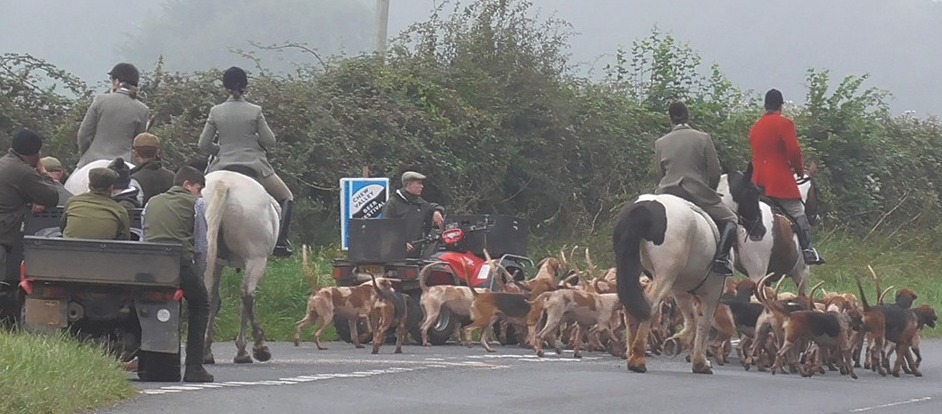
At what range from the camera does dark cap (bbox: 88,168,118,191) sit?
1420 cm

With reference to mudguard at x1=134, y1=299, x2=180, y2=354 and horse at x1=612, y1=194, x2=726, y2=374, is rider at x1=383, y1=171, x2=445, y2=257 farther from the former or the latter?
mudguard at x1=134, y1=299, x2=180, y2=354

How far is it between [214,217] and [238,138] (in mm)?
1386

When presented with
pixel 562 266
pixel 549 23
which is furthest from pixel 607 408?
pixel 549 23

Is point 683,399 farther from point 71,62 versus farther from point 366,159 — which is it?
point 71,62

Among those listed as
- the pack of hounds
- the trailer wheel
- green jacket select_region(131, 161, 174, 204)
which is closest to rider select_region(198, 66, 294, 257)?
green jacket select_region(131, 161, 174, 204)

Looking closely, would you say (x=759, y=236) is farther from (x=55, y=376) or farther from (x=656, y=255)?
(x=55, y=376)

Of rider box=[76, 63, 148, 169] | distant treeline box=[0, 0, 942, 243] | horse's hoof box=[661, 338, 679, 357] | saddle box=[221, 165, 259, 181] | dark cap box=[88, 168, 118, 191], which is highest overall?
distant treeline box=[0, 0, 942, 243]

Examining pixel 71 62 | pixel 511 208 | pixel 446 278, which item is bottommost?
pixel 446 278

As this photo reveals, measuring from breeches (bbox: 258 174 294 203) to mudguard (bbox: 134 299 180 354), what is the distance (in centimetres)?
348

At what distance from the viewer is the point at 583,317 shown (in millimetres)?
18391

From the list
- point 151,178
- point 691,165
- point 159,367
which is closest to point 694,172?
point 691,165

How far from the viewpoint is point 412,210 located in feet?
68.8

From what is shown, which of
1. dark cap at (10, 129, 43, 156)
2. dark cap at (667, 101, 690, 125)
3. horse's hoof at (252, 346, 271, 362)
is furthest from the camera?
dark cap at (667, 101, 690, 125)

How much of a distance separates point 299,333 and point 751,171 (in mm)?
5072
